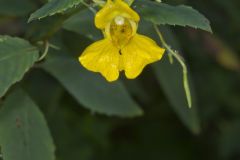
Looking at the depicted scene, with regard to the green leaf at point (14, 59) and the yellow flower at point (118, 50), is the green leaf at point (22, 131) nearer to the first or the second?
the green leaf at point (14, 59)

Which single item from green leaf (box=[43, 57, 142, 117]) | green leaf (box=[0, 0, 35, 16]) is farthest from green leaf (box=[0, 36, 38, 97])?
green leaf (box=[0, 0, 35, 16])

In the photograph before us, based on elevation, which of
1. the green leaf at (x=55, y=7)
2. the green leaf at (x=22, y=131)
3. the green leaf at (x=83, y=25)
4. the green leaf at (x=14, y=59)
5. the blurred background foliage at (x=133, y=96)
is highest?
the green leaf at (x=55, y=7)

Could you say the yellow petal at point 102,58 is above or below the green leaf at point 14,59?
above

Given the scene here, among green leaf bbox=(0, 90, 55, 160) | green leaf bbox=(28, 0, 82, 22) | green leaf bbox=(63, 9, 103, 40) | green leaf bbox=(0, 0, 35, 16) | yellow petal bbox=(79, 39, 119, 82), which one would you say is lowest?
green leaf bbox=(0, 90, 55, 160)

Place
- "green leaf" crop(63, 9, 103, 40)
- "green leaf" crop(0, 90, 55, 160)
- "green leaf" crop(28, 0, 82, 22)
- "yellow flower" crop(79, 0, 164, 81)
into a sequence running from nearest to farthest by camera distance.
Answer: "green leaf" crop(28, 0, 82, 22)
"yellow flower" crop(79, 0, 164, 81)
"green leaf" crop(0, 90, 55, 160)
"green leaf" crop(63, 9, 103, 40)

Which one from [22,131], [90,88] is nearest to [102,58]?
[22,131]

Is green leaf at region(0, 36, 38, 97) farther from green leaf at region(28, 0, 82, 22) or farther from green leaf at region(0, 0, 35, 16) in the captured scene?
green leaf at region(0, 0, 35, 16)

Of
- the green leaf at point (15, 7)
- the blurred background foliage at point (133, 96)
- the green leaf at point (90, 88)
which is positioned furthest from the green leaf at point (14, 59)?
the green leaf at point (15, 7)

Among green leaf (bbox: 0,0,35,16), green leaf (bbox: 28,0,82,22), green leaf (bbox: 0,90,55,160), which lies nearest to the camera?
green leaf (bbox: 28,0,82,22)
